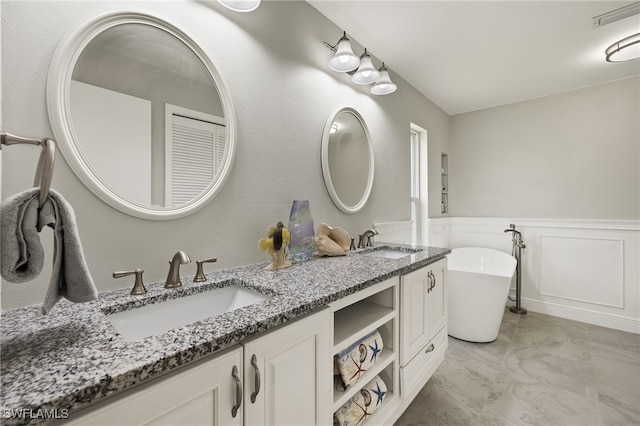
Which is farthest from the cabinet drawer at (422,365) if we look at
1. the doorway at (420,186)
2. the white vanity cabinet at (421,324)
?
the doorway at (420,186)

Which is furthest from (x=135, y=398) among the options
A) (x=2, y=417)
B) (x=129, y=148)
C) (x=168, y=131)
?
(x=168, y=131)

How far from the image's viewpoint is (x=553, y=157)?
9.98ft

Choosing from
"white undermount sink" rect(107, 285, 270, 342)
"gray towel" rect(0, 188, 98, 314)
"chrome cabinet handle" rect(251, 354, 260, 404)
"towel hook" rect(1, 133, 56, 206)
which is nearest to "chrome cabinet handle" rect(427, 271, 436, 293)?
"white undermount sink" rect(107, 285, 270, 342)

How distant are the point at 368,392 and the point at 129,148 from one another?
1.45 meters

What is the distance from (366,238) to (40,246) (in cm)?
174

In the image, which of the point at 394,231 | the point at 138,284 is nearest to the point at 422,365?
the point at 394,231

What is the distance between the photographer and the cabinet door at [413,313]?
133 centimetres

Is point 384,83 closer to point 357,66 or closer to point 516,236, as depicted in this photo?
point 357,66

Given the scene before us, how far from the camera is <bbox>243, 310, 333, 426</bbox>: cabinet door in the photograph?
0.69 meters

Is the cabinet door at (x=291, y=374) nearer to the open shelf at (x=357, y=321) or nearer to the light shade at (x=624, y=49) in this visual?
the open shelf at (x=357, y=321)

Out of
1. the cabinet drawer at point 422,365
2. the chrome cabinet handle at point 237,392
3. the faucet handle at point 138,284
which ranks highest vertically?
the faucet handle at point 138,284

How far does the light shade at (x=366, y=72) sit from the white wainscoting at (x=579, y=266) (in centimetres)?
198

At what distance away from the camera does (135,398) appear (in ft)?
1.63

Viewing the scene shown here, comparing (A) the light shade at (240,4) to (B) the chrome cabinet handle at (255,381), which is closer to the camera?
(B) the chrome cabinet handle at (255,381)
